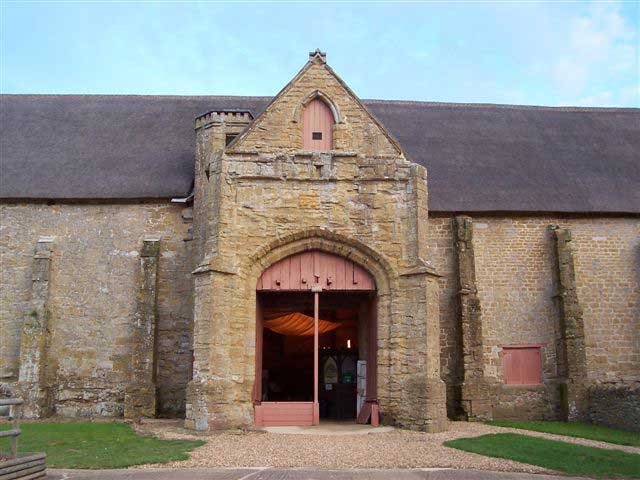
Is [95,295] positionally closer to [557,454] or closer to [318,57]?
[318,57]

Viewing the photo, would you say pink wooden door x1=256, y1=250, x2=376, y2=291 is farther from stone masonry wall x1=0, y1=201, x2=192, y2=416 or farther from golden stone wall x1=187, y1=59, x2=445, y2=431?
stone masonry wall x1=0, y1=201, x2=192, y2=416

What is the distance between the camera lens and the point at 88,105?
23.4m

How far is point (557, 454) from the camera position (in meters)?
11.4

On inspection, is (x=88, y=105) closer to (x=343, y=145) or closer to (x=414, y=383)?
(x=343, y=145)

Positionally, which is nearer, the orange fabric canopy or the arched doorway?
the arched doorway

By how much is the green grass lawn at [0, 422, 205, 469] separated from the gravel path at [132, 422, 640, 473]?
0.45m

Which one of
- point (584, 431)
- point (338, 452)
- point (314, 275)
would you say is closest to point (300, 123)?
point (314, 275)

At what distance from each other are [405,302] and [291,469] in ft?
19.4

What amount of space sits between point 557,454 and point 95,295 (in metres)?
12.6

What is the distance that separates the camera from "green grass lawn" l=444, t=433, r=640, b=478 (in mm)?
10180

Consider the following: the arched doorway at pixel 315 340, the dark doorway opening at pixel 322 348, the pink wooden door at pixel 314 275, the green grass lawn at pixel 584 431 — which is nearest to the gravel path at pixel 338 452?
the green grass lawn at pixel 584 431

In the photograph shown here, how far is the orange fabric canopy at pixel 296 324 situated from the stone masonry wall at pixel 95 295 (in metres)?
2.33

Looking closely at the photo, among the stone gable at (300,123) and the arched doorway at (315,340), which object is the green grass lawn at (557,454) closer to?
the arched doorway at (315,340)

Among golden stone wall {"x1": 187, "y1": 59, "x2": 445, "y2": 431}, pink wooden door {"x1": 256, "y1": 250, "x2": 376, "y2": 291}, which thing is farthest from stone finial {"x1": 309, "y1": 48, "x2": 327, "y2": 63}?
pink wooden door {"x1": 256, "y1": 250, "x2": 376, "y2": 291}
